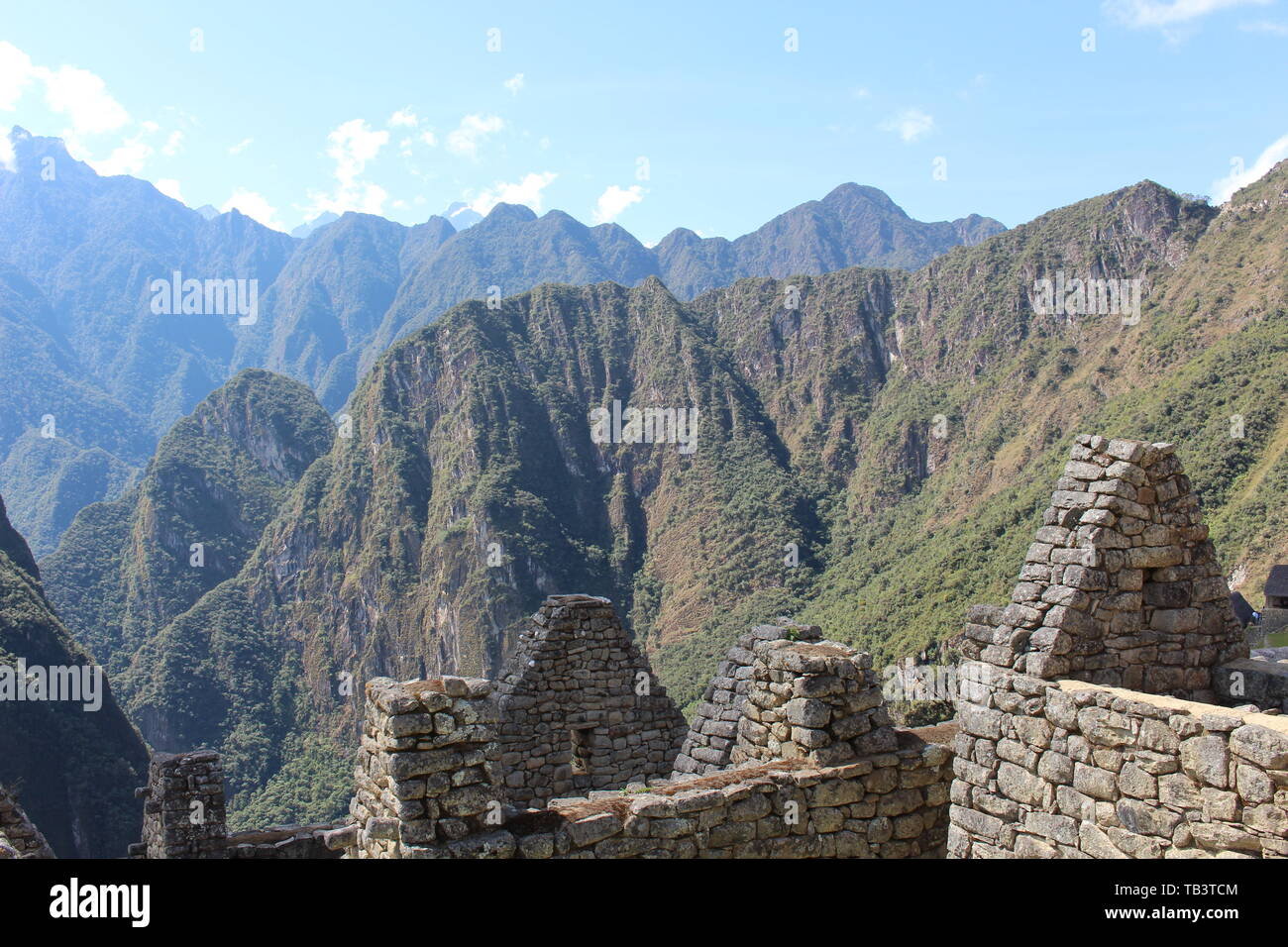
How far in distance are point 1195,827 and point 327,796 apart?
10723 centimetres

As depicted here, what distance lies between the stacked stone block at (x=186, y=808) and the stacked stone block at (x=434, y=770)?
15.9 ft

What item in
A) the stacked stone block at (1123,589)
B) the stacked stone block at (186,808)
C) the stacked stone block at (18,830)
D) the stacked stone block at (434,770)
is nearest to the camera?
the stacked stone block at (434,770)

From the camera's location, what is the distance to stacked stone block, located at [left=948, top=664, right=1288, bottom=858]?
3.55m

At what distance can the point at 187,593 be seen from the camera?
534ft

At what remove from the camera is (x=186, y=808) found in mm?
8250

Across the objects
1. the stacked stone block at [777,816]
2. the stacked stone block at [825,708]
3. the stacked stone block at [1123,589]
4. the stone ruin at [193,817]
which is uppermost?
the stacked stone block at [1123,589]

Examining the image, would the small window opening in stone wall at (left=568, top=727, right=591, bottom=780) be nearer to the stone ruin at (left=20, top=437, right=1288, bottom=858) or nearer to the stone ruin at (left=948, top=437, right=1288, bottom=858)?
the stone ruin at (left=20, top=437, right=1288, bottom=858)

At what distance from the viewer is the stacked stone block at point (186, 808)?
8.03m

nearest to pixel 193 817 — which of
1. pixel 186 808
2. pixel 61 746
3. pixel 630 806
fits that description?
pixel 186 808

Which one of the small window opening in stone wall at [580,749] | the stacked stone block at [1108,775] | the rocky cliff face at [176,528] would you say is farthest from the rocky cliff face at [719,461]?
the stacked stone block at [1108,775]

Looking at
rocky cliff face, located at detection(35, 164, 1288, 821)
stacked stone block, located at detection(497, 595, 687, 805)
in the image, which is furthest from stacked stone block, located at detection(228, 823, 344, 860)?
rocky cliff face, located at detection(35, 164, 1288, 821)

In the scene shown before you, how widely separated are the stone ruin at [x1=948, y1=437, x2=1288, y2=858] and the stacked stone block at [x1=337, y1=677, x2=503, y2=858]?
2.82 m

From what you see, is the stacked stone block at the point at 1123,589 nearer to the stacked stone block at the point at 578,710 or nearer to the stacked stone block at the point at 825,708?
the stacked stone block at the point at 825,708

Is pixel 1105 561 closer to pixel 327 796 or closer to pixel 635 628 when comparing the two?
pixel 327 796
